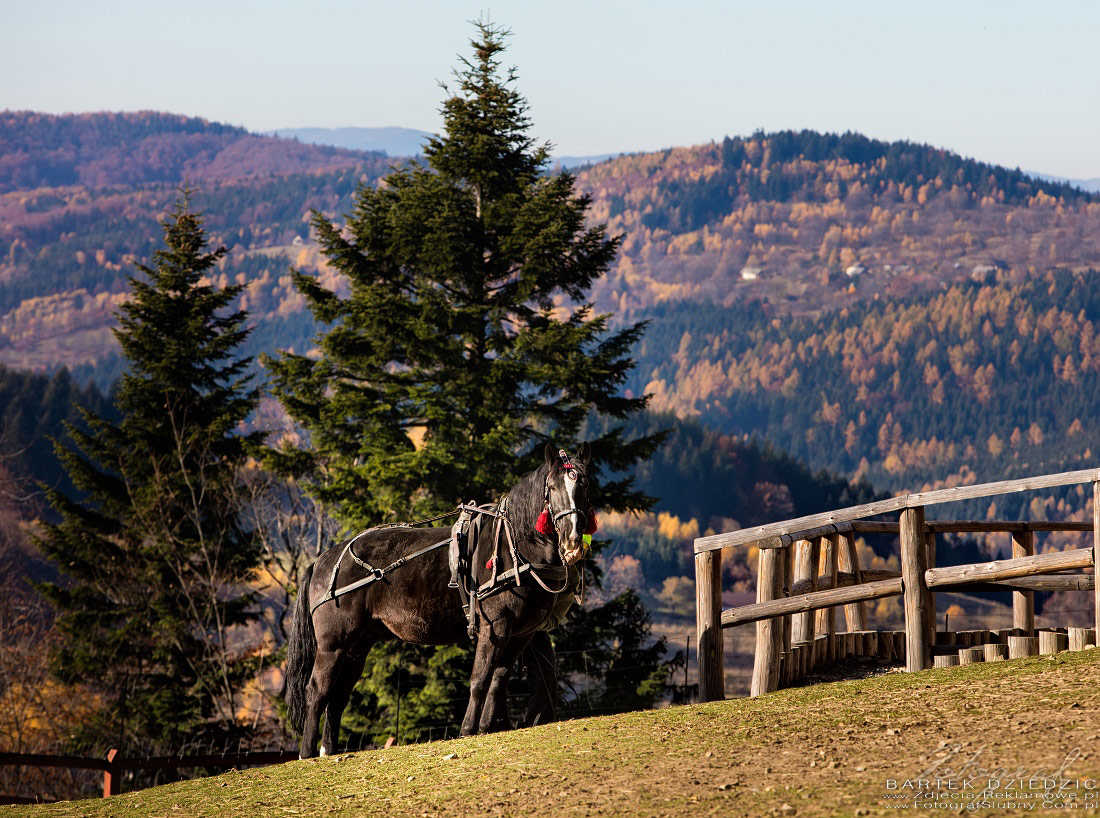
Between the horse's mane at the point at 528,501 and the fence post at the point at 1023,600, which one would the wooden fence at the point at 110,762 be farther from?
the fence post at the point at 1023,600

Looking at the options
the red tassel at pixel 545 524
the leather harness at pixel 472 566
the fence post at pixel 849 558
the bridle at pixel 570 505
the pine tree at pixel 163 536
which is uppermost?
the bridle at pixel 570 505

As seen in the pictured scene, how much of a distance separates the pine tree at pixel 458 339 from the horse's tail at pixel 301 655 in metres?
10.8

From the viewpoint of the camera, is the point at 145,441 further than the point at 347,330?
Yes

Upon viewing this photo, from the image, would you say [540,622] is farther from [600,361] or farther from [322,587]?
[600,361]

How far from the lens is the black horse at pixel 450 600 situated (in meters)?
9.53

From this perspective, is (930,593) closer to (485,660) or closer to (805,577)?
(805,577)

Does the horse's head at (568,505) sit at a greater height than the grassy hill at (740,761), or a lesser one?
greater

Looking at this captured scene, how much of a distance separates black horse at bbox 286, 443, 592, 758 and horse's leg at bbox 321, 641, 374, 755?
0.04ft

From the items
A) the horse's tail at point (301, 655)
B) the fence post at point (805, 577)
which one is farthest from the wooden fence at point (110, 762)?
the fence post at point (805, 577)

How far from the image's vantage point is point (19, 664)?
115ft

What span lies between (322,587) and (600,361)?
47.3 feet

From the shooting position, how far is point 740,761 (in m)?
7.50

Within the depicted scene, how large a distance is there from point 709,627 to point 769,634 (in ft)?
1.71

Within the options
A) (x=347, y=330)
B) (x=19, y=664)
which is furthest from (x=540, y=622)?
(x=19, y=664)
